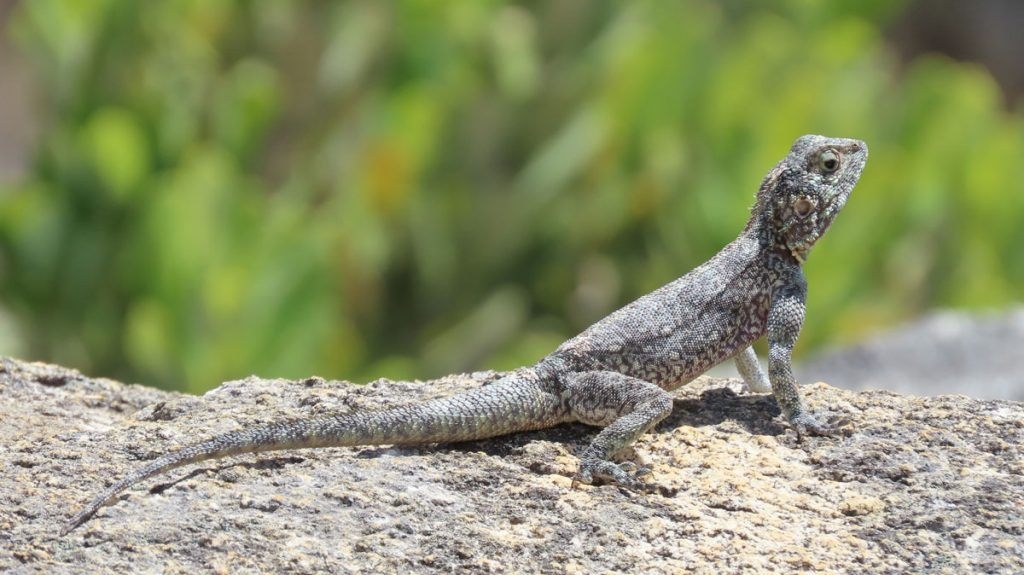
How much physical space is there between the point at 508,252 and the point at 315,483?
5.18m

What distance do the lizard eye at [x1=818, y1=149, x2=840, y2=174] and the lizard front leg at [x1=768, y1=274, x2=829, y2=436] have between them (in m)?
0.38

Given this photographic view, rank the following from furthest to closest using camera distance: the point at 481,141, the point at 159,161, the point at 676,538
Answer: the point at 481,141 → the point at 159,161 → the point at 676,538

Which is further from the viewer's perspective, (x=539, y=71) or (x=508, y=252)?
(x=539, y=71)

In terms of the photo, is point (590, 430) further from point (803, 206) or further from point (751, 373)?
point (803, 206)

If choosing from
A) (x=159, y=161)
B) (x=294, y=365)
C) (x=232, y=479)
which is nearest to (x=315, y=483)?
(x=232, y=479)

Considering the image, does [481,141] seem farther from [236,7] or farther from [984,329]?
[984,329]

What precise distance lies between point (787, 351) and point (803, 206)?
1.88 ft

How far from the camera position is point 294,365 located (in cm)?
745

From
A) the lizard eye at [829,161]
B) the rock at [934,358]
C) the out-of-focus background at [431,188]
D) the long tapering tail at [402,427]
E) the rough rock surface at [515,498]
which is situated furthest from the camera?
the rock at [934,358]

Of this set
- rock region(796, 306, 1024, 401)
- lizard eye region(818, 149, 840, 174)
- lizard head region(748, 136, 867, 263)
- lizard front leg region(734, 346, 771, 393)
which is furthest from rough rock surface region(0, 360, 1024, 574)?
rock region(796, 306, 1024, 401)

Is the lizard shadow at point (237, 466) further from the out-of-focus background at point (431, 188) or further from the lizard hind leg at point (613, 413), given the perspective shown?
the out-of-focus background at point (431, 188)

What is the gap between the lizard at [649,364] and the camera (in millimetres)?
4012

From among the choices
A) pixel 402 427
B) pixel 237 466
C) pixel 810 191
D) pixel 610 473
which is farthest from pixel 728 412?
pixel 237 466

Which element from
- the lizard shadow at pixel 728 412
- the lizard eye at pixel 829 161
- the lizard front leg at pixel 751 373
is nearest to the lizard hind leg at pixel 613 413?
the lizard shadow at pixel 728 412
